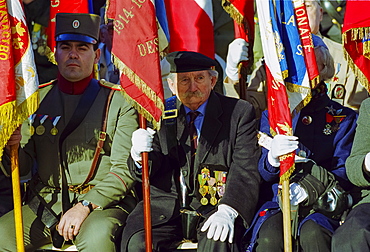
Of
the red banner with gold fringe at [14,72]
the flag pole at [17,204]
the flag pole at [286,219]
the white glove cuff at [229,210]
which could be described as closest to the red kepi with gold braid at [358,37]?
the flag pole at [286,219]

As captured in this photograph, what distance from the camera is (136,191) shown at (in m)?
6.25

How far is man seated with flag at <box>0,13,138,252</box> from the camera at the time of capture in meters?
5.91

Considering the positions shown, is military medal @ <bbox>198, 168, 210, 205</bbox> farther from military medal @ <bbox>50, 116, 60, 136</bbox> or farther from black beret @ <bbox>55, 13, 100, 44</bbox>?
black beret @ <bbox>55, 13, 100, 44</bbox>

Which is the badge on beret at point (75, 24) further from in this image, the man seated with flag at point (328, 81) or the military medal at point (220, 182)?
the military medal at point (220, 182)

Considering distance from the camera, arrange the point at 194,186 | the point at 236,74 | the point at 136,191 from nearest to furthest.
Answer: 1. the point at 194,186
2. the point at 136,191
3. the point at 236,74

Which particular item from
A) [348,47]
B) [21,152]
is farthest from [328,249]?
[21,152]

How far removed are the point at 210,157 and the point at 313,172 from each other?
0.83 m

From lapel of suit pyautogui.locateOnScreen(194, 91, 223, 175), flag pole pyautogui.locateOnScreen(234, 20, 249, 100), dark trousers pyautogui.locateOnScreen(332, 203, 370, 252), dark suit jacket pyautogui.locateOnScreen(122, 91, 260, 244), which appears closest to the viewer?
dark trousers pyautogui.locateOnScreen(332, 203, 370, 252)

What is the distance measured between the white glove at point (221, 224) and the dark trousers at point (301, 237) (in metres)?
0.24

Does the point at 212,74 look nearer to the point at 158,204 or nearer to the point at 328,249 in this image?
the point at 158,204

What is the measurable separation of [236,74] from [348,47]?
52.7 inches

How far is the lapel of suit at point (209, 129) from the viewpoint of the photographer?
586 centimetres

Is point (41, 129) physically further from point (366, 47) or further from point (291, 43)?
point (366, 47)

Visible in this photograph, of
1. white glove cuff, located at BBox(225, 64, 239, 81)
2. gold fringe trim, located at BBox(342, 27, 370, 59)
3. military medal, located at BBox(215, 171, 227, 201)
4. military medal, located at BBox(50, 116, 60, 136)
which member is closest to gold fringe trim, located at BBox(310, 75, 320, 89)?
gold fringe trim, located at BBox(342, 27, 370, 59)
